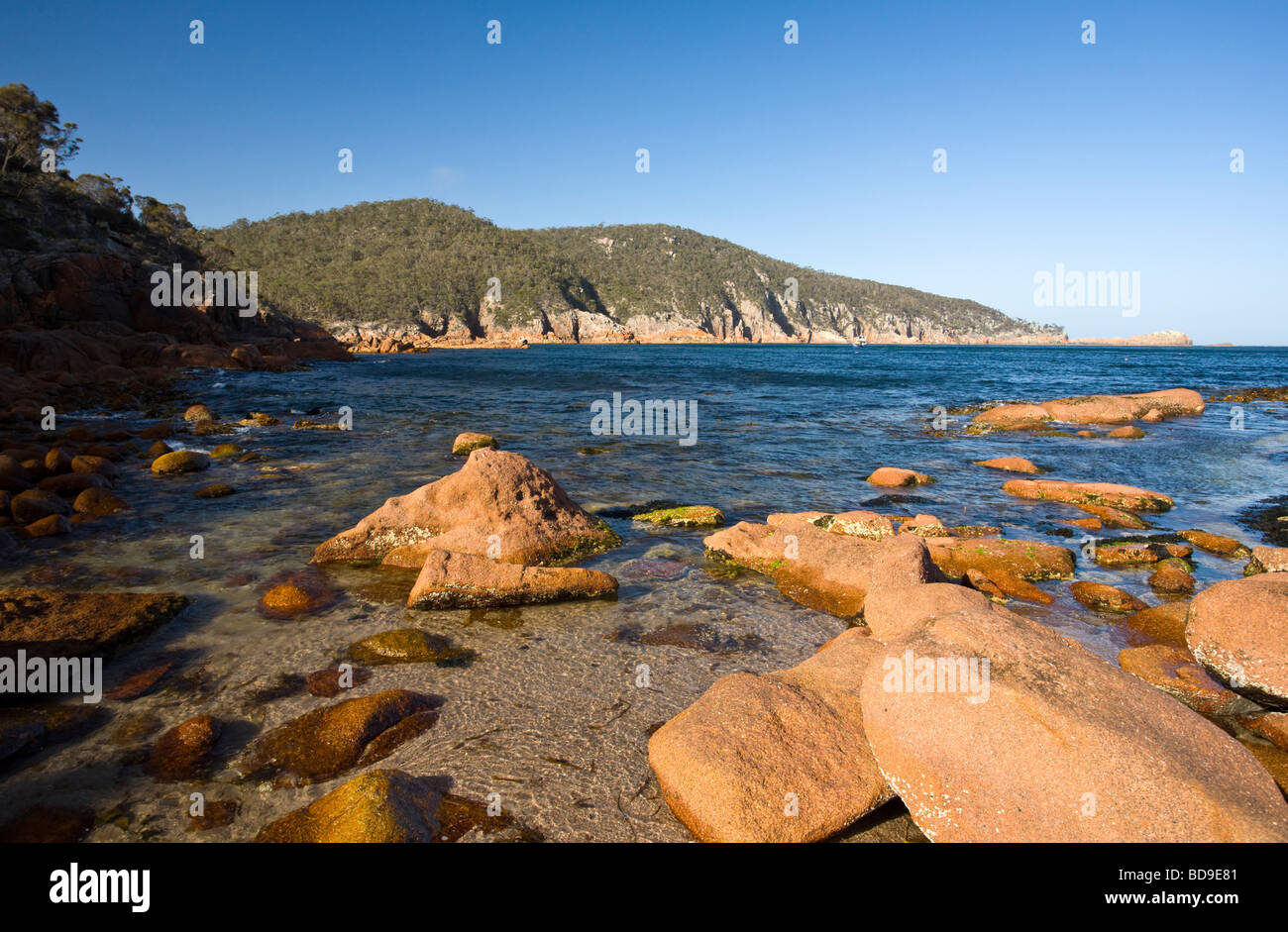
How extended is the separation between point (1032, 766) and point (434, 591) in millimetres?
5742

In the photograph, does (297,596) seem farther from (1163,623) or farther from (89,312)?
(89,312)

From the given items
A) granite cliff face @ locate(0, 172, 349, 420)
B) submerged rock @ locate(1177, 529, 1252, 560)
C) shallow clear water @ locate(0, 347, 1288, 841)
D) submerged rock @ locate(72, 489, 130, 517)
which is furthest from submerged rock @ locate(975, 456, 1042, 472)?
granite cliff face @ locate(0, 172, 349, 420)

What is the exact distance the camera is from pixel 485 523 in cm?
834

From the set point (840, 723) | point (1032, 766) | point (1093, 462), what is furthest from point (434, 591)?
point (1093, 462)

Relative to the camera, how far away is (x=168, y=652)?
19.2 feet

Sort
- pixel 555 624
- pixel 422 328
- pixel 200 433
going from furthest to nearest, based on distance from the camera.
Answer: pixel 422 328, pixel 200 433, pixel 555 624

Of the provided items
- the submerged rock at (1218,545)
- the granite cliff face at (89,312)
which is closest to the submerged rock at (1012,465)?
the submerged rock at (1218,545)

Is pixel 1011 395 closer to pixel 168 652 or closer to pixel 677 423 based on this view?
pixel 677 423

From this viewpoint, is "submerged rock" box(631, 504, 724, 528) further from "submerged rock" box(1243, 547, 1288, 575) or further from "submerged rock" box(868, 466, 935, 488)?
"submerged rock" box(1243, 547, 1288, 575)

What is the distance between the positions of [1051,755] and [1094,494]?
35.0 feet

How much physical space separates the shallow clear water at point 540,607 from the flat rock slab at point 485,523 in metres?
0.60

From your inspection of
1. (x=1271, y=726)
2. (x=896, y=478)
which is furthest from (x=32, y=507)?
(x=896, y=478)

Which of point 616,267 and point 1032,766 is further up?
point 616,267

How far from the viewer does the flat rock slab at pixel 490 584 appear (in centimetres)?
685
